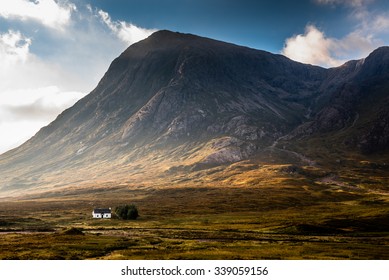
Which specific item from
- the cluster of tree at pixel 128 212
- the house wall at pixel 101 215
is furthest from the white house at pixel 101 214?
the cluster of tree at pixel 128 212

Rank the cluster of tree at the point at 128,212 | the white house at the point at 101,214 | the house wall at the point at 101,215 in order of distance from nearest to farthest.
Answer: the cluster of tree at the point at 128,212, the house wall at the point at 101,215, the white house at the point at 101,214

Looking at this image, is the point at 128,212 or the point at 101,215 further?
the point at 101,215

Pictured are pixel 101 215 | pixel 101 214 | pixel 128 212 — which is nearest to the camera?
pixel 128 212

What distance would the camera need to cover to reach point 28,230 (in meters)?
122

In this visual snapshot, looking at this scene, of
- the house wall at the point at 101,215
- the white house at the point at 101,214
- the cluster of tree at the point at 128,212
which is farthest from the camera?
the white house at the point at 101,214

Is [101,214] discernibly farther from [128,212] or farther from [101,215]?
[128,212]

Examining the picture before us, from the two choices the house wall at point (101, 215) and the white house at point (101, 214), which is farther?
the white house at point (101, 214)

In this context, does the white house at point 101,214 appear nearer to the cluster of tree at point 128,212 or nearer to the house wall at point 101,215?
the house wall at point 101,215

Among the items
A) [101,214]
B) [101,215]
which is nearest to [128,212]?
[101,215]

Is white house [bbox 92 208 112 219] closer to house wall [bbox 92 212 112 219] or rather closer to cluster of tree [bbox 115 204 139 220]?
house wall [bbox 92 212 112 219]

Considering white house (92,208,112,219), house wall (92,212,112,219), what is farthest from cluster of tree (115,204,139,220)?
white house (92,208,112,219)
